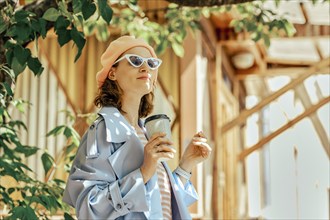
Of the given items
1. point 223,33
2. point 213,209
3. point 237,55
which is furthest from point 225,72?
point 213,209

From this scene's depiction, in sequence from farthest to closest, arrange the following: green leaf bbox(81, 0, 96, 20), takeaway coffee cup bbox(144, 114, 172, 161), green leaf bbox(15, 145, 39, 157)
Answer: green leaf bbox(15, 145, 39, 157) < green leaf bbox(81, 0, 96, 20) < takeaway coffee cup bbox(144, 114, 172, 161)

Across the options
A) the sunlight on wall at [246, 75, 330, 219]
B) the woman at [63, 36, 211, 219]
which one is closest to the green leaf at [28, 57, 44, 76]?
the woman at [63, 36, 211, 219]

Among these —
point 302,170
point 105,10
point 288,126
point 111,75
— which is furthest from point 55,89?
point 111,75

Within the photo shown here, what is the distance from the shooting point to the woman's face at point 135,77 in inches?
94.2

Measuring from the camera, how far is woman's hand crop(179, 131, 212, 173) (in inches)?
94.3

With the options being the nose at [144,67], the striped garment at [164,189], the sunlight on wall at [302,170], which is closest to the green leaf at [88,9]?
the nose at [144,67]

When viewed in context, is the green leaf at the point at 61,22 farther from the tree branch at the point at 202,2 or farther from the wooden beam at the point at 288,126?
the wooden beam at the point at 288,126

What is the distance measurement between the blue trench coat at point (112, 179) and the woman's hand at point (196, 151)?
0.44ft

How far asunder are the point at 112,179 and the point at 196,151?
12.0 inches

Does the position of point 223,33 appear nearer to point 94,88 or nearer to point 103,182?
point 94,88

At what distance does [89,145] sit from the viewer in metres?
2.26

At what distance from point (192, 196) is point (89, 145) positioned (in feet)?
1.24

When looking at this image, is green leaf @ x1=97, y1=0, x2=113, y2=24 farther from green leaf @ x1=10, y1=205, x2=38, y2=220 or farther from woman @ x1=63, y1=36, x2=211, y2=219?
green leaf @ x1=10, y1=205, x2=38, y2=220

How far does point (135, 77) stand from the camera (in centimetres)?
239
